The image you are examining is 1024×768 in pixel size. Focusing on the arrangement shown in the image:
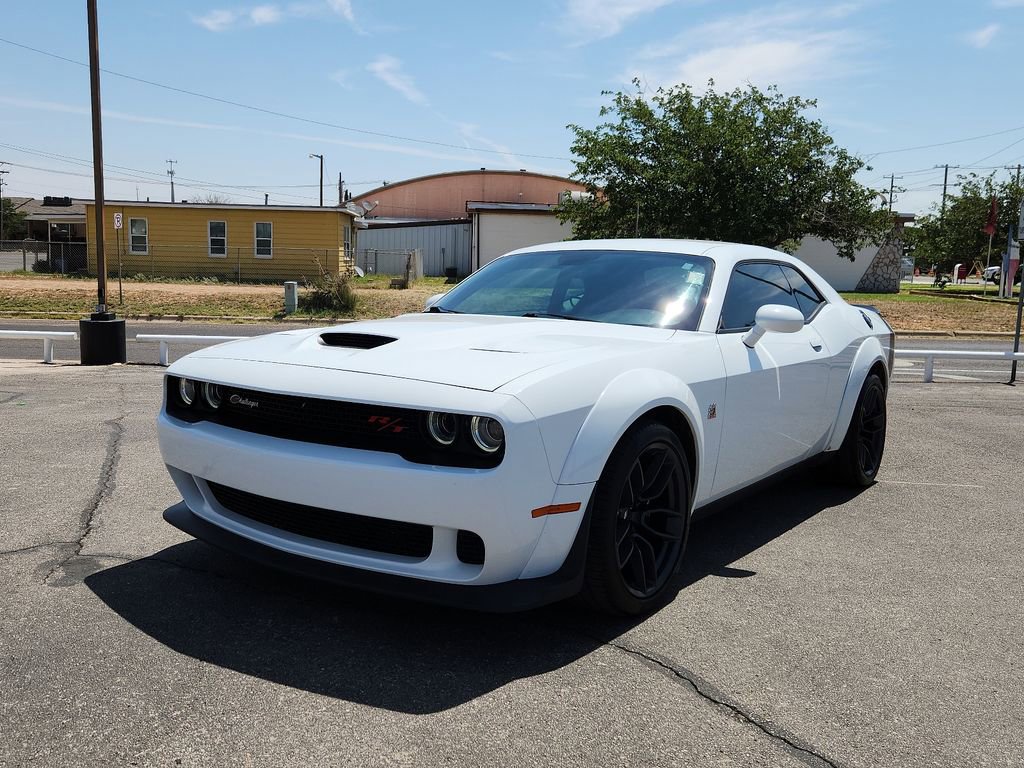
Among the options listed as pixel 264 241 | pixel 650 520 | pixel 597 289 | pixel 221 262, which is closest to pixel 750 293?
pixel 597 289

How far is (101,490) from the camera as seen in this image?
199 inches

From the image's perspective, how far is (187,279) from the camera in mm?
30656

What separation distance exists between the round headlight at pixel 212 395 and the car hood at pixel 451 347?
122 millimetres

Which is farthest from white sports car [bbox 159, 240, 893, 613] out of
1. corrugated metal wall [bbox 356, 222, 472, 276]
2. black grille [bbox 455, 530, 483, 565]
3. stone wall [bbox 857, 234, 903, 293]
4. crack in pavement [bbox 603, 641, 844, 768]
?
stone wall [bbox 857, 234, 903, 293]

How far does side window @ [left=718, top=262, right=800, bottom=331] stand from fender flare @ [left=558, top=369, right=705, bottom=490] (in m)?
0.76

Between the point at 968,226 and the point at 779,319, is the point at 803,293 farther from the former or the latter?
the point at 968,226

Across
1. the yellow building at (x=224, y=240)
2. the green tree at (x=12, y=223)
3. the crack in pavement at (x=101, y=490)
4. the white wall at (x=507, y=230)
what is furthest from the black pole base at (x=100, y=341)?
the green tree at (x=12, y=223)

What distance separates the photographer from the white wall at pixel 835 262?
3581cm

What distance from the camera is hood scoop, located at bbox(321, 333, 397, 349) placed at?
3.47 m

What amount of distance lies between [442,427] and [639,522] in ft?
3.07

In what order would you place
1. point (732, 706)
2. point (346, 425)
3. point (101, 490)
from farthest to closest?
point (101, 490)
point (346, 425)
point (732, 706)

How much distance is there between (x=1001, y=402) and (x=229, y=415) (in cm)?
897

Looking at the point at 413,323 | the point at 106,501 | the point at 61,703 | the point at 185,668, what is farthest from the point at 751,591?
the point at 106,501

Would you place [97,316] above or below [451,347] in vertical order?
below
